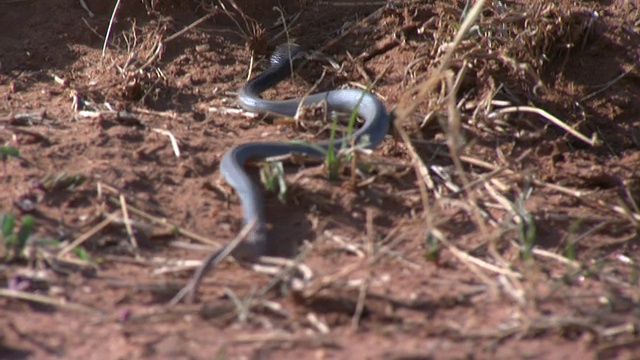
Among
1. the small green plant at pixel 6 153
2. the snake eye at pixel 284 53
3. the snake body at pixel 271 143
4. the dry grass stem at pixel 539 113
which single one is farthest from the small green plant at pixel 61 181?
the dry grass stem at pixel 539 113

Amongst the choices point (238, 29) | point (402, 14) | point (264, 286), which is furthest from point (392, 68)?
point (264, 286)

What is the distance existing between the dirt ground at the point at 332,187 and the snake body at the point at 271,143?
0.28ft

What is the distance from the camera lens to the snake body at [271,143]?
3564 mm

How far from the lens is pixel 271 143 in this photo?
4.29 m

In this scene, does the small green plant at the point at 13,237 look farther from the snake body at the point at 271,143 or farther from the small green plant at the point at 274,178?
the small green plant at the point at 274,178

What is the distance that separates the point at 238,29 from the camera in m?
6.09

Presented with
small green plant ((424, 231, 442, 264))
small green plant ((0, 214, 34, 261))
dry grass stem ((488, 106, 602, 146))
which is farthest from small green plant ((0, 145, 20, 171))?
dry grass stem ((488, 106, 602, 146))

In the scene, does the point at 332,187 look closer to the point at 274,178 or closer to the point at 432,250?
the point at 274,178

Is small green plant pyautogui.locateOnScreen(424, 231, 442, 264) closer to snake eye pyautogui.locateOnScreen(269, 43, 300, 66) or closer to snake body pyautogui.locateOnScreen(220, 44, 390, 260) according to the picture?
snake body pyautogui.locateOnScreen(220, 44, 390, 260)

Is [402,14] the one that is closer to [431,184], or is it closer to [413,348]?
[431,184]

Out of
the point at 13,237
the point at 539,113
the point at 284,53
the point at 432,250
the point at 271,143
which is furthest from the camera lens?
the point at 284,53

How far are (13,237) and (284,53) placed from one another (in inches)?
111

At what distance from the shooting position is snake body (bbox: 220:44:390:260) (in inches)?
140

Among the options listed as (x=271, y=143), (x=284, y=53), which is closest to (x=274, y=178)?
(x=271, y=143)
